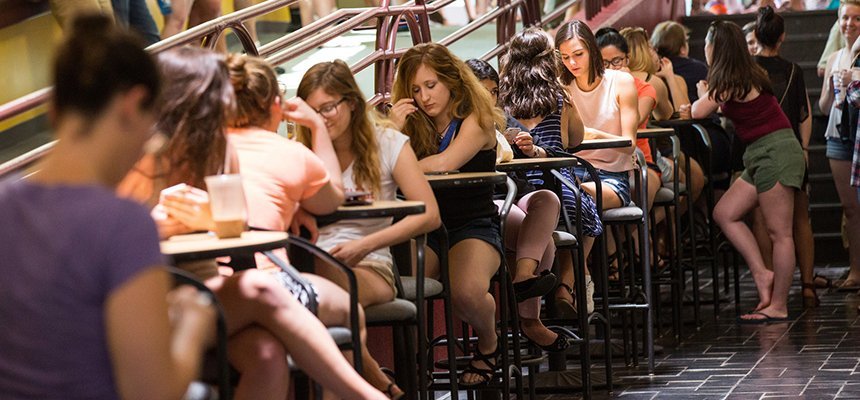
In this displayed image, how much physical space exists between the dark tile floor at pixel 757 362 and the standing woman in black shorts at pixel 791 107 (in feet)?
0.92

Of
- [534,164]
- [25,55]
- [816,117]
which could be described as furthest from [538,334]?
[816,117]

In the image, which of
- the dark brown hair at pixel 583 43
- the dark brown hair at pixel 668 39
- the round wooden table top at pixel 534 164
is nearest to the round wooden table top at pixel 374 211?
the round wooden table top at pixel 534 164

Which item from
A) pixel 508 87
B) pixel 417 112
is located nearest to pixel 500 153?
pixel 417 112

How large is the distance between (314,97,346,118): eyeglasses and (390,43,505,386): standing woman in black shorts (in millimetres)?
661

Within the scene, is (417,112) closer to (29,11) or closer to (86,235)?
(29,11)

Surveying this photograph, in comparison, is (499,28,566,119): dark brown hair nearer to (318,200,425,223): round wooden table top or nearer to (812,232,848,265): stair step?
(318,200,425,223): round wooden table top

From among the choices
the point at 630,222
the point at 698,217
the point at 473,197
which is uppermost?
the point at 473,197

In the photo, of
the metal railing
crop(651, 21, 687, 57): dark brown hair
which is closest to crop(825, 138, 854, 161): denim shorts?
crop(651, 21, 687, 57): dark brown hair

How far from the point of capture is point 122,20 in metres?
4.98

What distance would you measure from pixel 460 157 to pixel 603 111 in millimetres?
2074

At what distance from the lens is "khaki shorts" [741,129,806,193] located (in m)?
7.68

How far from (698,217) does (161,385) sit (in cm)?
758

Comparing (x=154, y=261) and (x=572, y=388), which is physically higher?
(x=154, y=261)

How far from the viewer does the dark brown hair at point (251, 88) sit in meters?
3.76
